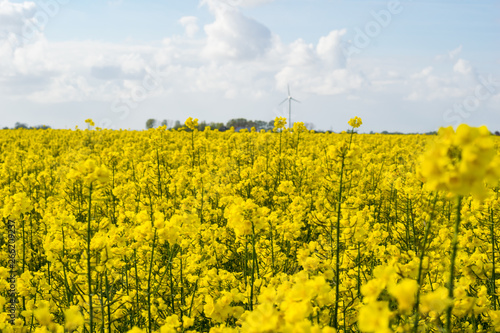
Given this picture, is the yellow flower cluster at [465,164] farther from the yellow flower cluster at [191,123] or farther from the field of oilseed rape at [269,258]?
the yellow flower cluster at [191,123]

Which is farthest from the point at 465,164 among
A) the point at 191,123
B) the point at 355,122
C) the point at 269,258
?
the point at 191,123

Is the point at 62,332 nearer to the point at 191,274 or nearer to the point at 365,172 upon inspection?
the point at 191,274

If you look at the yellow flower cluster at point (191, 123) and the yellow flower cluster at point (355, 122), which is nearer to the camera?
the yellow flower cluster at point (355, 122)

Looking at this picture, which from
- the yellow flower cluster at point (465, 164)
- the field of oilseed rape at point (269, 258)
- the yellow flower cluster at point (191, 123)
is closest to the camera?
the yellow flower cluster at point (465, 164)

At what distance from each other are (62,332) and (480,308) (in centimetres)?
259

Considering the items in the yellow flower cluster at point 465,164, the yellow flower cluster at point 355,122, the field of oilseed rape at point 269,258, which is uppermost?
the yellow flower cluster at point 355,122

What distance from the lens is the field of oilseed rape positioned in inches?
51.4

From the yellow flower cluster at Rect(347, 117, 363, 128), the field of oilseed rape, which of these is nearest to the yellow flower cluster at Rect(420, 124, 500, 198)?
the field of oilseed rape

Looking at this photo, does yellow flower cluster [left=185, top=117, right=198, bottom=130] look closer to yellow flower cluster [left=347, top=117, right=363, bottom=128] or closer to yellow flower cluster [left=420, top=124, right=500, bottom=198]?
yellow flower cluster [left=347, top=117, right=363, bottom=128]

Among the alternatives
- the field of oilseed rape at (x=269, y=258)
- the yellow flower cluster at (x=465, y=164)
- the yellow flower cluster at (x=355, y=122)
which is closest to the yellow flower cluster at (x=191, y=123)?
the field of oilseed rape at (x=269, y=258)

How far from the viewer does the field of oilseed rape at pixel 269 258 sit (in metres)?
1.31

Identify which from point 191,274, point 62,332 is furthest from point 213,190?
point 62,332

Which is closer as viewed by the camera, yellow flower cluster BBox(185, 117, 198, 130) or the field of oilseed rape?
the field of oilseed rape

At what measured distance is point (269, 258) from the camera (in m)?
3.70
